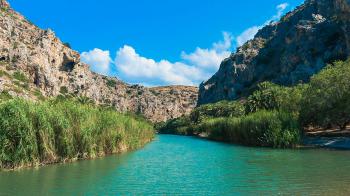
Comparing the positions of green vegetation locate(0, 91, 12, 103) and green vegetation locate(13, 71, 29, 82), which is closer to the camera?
green vegetation locate(0, 91, 12, 103)

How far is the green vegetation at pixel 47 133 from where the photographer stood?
3173cm

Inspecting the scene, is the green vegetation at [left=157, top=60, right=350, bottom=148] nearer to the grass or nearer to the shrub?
the shrub

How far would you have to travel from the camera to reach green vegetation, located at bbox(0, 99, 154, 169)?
104ft

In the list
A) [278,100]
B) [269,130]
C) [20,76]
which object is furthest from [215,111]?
[269,130]

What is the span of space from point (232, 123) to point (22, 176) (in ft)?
189

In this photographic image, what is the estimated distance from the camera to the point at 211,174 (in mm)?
31031

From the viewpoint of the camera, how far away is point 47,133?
3428cm

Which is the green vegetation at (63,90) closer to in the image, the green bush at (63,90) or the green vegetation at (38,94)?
the green bush at (63,90)

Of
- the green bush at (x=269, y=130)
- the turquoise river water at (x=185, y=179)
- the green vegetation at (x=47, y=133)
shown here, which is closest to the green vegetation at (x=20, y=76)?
the green bush at (x=269, y=130)

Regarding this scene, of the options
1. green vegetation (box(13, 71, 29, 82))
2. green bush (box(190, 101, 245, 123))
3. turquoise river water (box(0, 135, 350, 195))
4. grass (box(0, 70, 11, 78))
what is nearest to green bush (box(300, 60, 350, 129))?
turquoise river water (box(0, 135, 350, 195))

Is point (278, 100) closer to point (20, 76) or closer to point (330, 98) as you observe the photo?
point (330, 98)

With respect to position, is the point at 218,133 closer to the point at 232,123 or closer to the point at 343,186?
the point at 232,123

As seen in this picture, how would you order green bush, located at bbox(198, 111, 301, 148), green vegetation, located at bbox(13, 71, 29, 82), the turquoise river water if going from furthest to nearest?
green vegetation, located at bbox(13, 71, 29, 82), green bush, located at bbox(198, 111, 301, 148), the turquoise river water

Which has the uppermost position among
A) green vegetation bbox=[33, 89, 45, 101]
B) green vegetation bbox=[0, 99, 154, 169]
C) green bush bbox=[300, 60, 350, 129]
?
green vegetation bbox=[33, 89, 45, 101]
